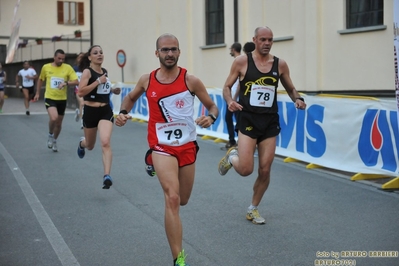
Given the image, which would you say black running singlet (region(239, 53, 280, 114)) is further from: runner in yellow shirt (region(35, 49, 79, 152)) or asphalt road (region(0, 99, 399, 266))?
runner in yellow shirt (region(35, 49, 79, 152))

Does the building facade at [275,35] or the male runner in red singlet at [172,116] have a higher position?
the building facade at [275,35]

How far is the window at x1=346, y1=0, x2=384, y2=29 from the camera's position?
14584 mm

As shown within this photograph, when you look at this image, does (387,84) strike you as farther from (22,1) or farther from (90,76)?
(22,1)

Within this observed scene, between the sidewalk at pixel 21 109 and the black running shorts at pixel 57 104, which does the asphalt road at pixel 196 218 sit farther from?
the sidewalk at pixel 21 109

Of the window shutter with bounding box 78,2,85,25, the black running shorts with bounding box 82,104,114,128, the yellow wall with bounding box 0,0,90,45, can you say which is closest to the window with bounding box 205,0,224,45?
the black running shorts with bounding box 82,104,114,128

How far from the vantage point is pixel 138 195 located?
29.6 ft

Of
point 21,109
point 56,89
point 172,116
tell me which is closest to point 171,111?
point 172,116

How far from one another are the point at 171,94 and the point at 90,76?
4.59 meters

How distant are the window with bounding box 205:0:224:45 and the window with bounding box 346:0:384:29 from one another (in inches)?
249

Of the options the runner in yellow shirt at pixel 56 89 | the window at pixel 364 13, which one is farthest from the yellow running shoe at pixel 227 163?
the window at pixel 364 13

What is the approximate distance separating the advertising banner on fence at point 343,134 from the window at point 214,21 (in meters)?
8.76

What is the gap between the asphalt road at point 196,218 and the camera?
6.05 meters

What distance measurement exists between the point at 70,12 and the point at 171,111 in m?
48.2

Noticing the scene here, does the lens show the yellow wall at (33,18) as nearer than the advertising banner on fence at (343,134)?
No
